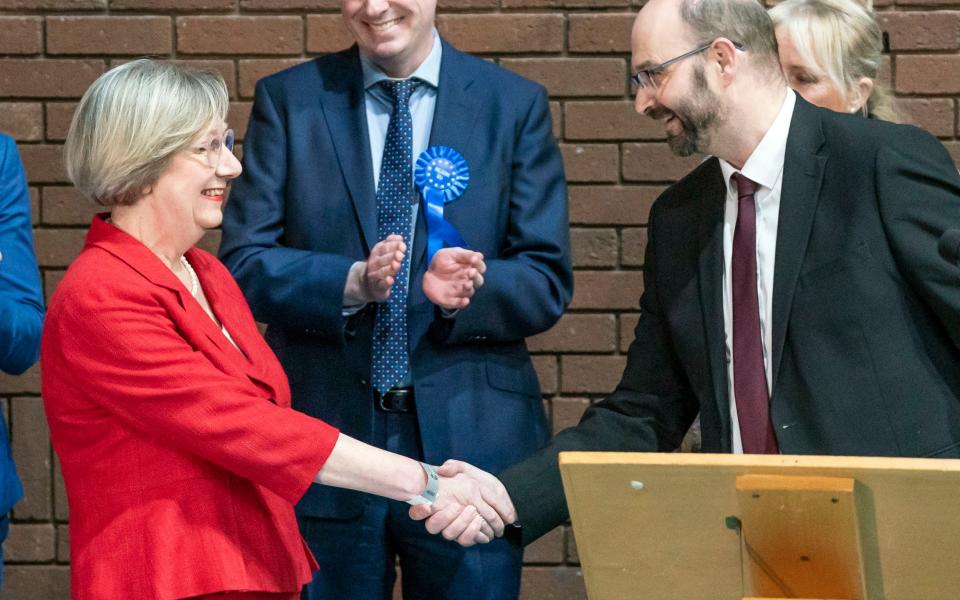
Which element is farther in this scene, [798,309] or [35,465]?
[35,465]

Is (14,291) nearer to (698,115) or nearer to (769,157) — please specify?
(698,115)

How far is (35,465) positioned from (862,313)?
2.46m

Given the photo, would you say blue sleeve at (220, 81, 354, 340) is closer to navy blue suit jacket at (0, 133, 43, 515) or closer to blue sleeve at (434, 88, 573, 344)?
blue sleeve at (434, 88, 573, 344)

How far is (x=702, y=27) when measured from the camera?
2.68 m

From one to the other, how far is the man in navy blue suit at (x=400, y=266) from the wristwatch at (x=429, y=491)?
32cm

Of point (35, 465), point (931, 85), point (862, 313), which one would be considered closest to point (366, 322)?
point (862, 313)

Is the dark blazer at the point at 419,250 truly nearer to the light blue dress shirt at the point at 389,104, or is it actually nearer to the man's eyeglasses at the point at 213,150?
the light blue dress shirt at the point at 389,104

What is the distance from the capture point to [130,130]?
2.42 metres

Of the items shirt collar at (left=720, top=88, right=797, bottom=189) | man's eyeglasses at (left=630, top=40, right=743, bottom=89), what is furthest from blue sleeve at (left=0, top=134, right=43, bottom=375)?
shirt collar at (left=720, top=88, right=797, bottom=189)

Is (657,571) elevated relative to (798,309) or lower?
lower

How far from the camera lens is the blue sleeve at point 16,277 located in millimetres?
2840

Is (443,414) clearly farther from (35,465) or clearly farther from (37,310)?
(35,465)

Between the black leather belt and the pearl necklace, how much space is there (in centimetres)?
54

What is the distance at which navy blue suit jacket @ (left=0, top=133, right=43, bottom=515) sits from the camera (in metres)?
2.84
